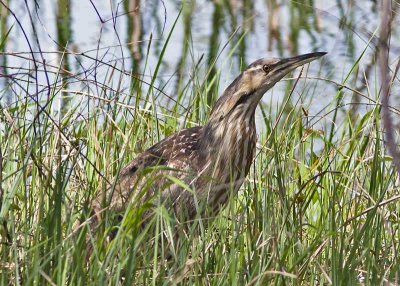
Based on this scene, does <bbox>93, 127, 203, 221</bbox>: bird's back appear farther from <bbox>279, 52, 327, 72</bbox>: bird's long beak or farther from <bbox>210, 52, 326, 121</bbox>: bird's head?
<bbox>279, 52, 327, 72</bbox>: bird's long beak

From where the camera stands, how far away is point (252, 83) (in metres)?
4.58

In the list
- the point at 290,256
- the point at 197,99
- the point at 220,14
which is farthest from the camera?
the point at 220,14

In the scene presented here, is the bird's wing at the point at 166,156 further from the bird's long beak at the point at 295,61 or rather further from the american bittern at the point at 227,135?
the bird's long beak at the point at 295,61

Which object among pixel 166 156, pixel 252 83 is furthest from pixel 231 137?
pixel 166 156

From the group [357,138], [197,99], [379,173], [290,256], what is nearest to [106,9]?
[197,99]

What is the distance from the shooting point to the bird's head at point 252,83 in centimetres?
456

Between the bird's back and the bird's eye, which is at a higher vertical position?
the bird's eye

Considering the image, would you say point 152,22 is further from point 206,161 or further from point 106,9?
point 206,161

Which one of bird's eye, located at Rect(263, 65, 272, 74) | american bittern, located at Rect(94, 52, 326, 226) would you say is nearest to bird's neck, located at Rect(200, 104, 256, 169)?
american bittern, located at Rect(94, 52, 326, 226)

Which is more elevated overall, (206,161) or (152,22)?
(152,22)

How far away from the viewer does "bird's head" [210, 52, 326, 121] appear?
4559 mm

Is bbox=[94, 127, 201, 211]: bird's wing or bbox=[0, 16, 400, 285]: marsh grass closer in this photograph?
bbox=[0, 16, 400, 285]: marsh grass

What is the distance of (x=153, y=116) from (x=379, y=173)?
3.42 ft

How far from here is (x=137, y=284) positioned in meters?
3.13
